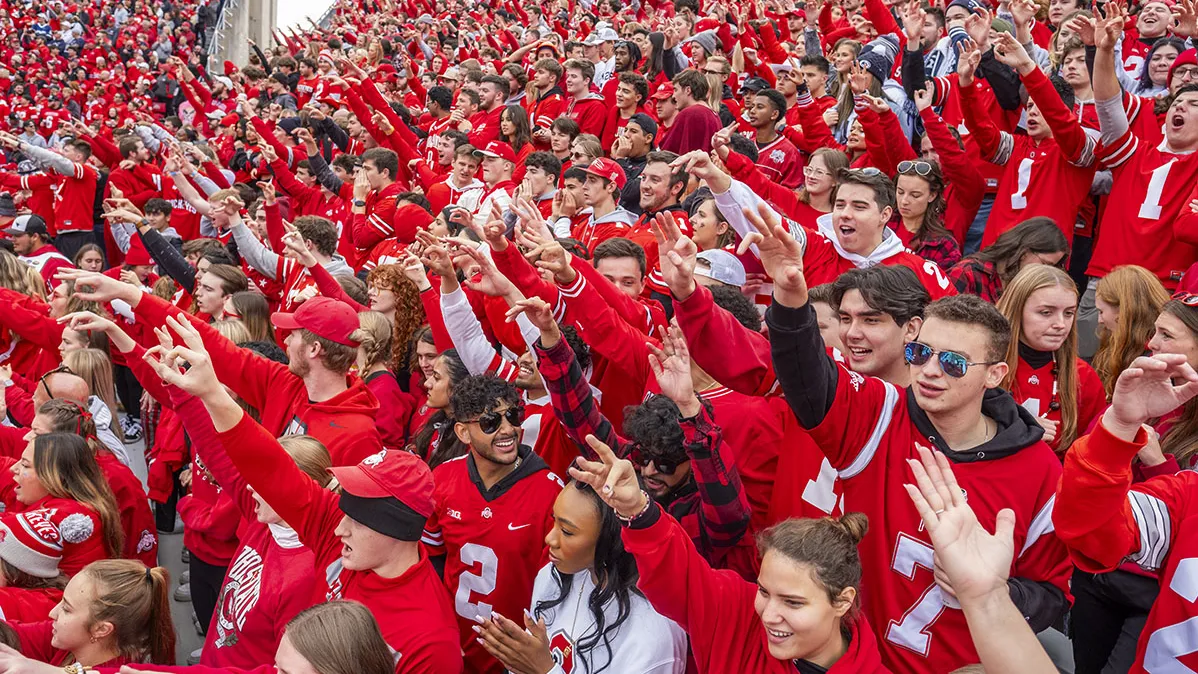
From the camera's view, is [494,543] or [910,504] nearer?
[910,504]

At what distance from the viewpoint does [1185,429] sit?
3268 mm

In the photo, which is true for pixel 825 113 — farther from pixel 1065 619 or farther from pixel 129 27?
pixel 129 27

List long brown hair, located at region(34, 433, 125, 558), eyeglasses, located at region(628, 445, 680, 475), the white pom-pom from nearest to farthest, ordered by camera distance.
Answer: eyeglasses, located at region(628, 445, 680, 475)
the white pom-pom
long brown hair, located at region(34, 433, 125, 558)

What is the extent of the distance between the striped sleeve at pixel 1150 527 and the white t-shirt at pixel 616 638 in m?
1.20

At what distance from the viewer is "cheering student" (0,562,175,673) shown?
3199mm

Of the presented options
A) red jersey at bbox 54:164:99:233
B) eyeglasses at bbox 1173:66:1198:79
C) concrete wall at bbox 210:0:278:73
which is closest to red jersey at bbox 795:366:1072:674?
eyeglasses at bbox 1173:66:1198:79

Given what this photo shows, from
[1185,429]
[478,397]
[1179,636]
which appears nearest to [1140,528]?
[1179,636]

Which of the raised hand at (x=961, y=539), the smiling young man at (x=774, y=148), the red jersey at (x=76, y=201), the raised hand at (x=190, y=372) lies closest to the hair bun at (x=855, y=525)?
the raised hand at (x=961, y=539)

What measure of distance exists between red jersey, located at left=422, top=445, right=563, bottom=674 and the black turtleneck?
1718 mm

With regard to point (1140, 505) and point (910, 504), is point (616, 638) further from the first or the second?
point (1140, 505)

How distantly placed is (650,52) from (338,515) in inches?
364

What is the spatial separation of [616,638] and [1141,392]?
4.88 feet

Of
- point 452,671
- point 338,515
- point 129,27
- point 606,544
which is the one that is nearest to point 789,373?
point 606,544

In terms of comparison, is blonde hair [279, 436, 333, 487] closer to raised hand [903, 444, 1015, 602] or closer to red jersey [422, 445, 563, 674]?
red jersey [422, 445, 563, 674]
